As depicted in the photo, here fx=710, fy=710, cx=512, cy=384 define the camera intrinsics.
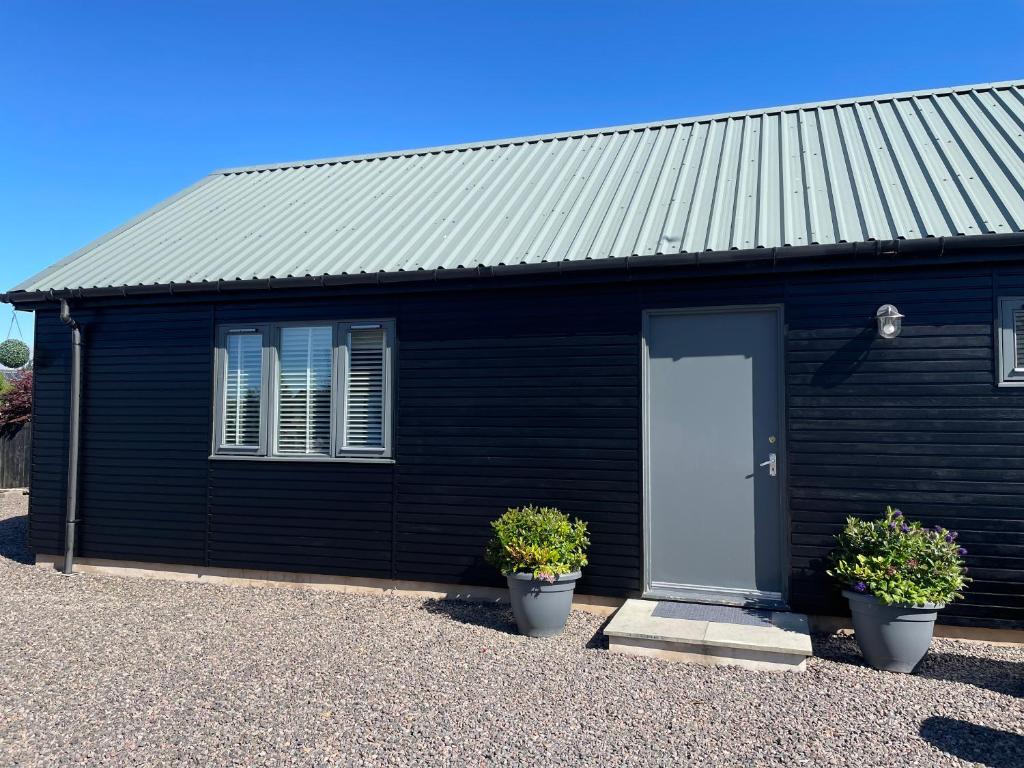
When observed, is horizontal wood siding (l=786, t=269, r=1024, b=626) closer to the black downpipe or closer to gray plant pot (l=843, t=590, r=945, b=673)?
gray plant pot (l=843, t=590, r=945, b=673)

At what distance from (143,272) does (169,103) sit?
4416 mm

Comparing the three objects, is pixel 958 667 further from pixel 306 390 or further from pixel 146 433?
pixel 146 433

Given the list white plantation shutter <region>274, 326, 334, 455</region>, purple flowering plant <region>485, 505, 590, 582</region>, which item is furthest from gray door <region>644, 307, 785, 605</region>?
white plantation shutter <region>274, 326, 334, 455</region>

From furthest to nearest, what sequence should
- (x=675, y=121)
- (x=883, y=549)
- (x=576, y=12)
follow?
(x=576, y=12) → (x=675, y=121) → (x=883, y=549)

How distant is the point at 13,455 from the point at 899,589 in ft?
51.6

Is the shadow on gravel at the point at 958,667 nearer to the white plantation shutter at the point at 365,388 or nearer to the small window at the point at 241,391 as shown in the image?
the white plantation shutter at the point at 365,388

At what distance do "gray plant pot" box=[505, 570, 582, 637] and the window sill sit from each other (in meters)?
1.88

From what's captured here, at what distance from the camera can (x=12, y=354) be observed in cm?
1484

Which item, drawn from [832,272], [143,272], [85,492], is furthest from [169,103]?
[832,272]

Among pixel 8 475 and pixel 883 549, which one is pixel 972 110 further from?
pixel 8 475

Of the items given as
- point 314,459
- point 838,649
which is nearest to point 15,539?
point 314,459

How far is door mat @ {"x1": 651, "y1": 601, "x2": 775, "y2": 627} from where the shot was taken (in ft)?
16.2

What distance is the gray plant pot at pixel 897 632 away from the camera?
426cm

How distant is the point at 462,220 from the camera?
7.23 meters
